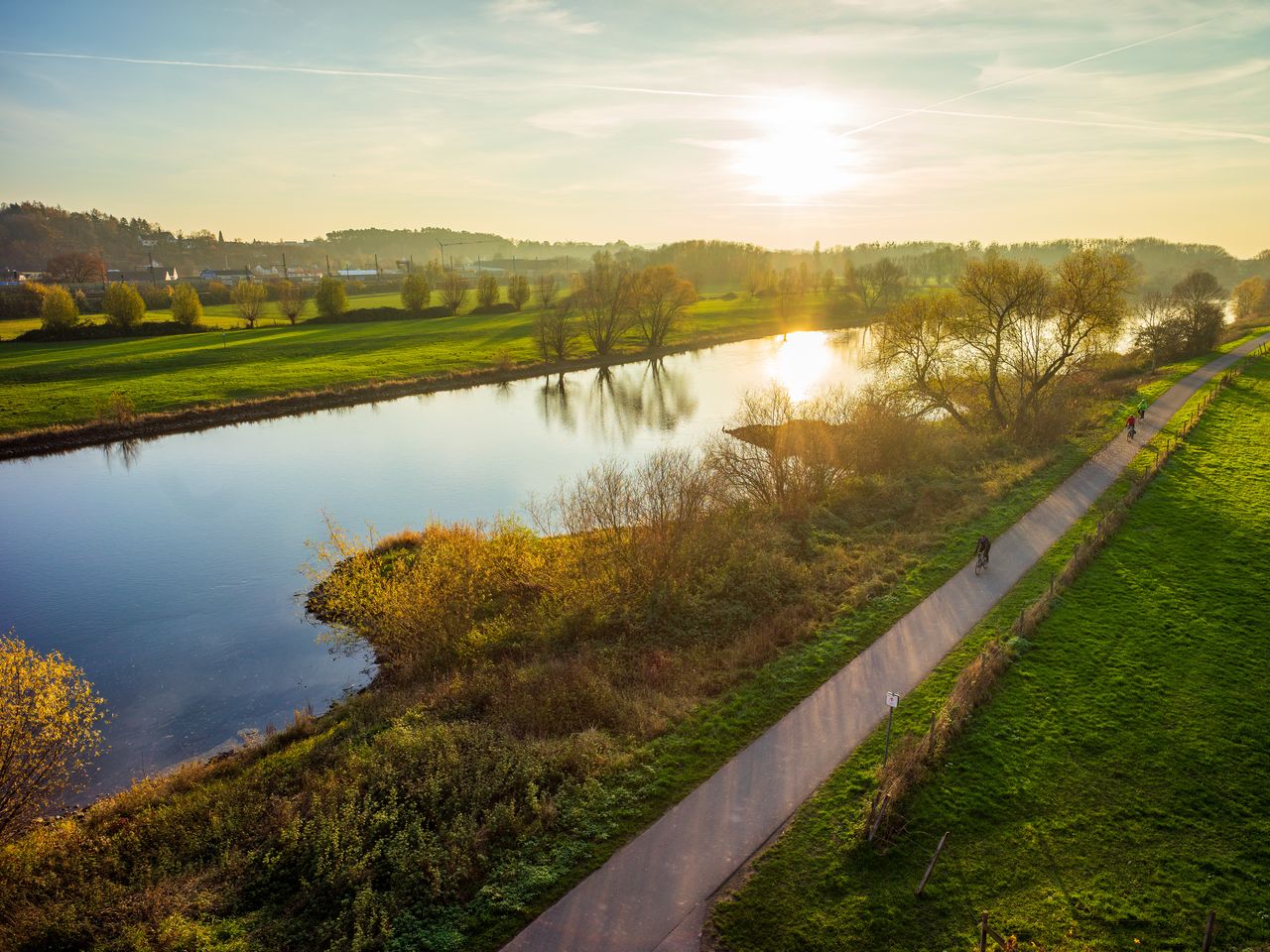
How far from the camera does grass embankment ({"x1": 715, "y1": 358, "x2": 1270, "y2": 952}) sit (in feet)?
33.3

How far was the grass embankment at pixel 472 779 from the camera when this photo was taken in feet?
34.8

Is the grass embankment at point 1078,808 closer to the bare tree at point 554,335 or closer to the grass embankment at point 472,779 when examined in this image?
the grass embankment at point 472,779

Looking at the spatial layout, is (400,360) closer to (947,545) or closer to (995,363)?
(995,363)

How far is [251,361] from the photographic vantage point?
67.4 metres

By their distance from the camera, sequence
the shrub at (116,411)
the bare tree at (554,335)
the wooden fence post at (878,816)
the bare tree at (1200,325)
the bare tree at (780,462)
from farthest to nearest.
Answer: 1. the bare tree at (554,335)
2. the bare tree at (1200,325)
3. the shrub at (116,411)
4. the bare tree at (780,462)
5. the wooden fence post at (878,816)

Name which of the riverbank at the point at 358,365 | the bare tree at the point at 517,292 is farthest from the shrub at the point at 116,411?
the bare tree at the point at 517,292

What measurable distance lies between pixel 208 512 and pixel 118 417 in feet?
67.1

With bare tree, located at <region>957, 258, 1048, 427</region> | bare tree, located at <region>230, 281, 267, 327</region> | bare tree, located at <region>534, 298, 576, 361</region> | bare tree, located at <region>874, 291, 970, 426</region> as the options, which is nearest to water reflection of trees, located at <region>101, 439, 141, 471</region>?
bare tree, located at <region>534, 298, 576, 361</region>

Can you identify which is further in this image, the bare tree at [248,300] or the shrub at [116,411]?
the bare tree at [248,300]

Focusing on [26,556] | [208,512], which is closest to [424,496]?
[208,512]

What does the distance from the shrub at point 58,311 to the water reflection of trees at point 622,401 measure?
50294mm

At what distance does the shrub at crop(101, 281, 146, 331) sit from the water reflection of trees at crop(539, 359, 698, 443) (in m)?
47.7

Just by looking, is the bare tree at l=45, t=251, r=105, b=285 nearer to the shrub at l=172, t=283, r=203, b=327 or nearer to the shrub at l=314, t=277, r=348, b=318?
the shrub at l=172, t=283, r=203, b=327

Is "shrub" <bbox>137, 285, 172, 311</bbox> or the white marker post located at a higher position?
"shrub" <bbox>137, 285, 172, 311</bbox>
